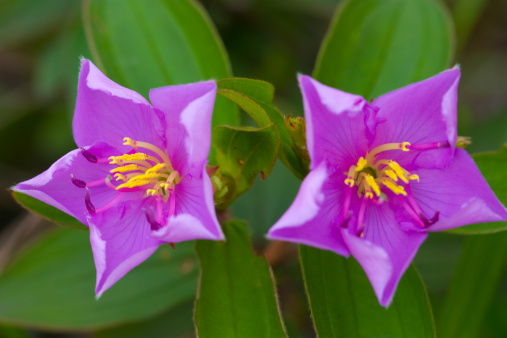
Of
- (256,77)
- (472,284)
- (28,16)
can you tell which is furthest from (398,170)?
(28,16)

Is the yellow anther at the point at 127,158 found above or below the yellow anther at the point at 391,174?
below

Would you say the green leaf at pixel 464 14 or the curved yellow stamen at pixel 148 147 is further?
the green leaf at pixel 464 14

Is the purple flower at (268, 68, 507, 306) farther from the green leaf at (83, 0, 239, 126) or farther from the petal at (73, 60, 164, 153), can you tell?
the green leaf at (83, 0, 239, 126)

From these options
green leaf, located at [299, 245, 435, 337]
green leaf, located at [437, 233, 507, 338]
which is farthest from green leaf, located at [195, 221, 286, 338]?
green leaf, located at [437, 233, 507, 338]

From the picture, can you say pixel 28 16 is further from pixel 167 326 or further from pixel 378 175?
pixel 378 175

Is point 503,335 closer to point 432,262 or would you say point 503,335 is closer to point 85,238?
point 432,262

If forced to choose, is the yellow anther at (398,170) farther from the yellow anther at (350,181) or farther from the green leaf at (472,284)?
the green leaf at (472,284)

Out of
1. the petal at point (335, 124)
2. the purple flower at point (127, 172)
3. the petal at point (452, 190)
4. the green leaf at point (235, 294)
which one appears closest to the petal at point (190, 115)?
→ the purple flower at point (127, 172)
